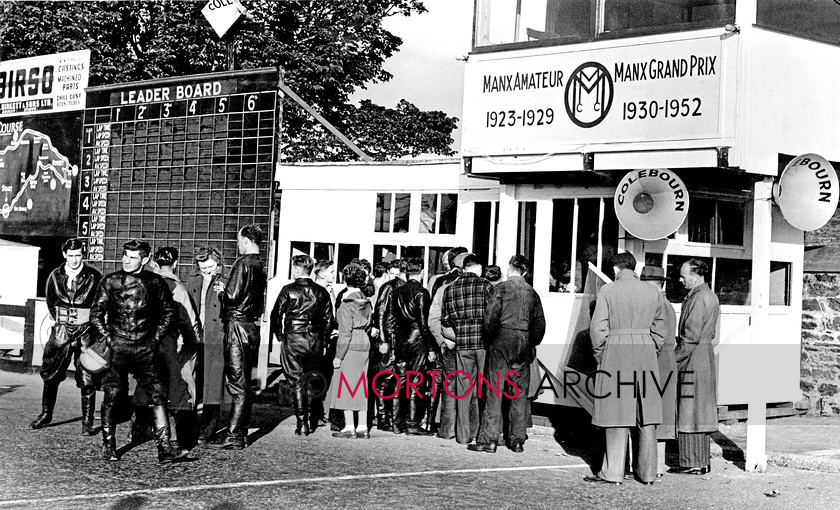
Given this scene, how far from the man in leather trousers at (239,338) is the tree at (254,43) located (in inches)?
686

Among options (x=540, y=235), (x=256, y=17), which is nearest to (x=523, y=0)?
(x=540, y=235)

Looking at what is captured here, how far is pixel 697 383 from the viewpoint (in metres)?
9.50

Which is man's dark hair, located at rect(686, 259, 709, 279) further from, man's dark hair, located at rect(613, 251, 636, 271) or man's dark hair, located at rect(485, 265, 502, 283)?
man's dark hair, located at rect(485, 265, 502, 283)

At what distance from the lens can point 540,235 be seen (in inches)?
493

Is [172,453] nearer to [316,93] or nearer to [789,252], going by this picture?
[789,252]

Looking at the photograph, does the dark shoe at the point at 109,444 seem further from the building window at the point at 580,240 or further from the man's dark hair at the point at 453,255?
the building window at the point at 580,240

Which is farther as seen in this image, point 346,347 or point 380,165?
point 380,165

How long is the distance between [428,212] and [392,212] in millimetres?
579

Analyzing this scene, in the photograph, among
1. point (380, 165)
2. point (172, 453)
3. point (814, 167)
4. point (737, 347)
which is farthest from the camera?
point (380, 165)

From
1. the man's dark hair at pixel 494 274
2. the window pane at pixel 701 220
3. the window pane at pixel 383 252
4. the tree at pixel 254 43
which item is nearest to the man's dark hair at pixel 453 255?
the man's dark hair at pixel 494 274

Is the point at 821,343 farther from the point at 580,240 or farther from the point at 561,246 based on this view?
the point at 561,246

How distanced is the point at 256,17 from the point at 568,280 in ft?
56.6

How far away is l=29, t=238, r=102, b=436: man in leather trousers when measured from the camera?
1060 centimetres

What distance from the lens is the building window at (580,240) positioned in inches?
472
